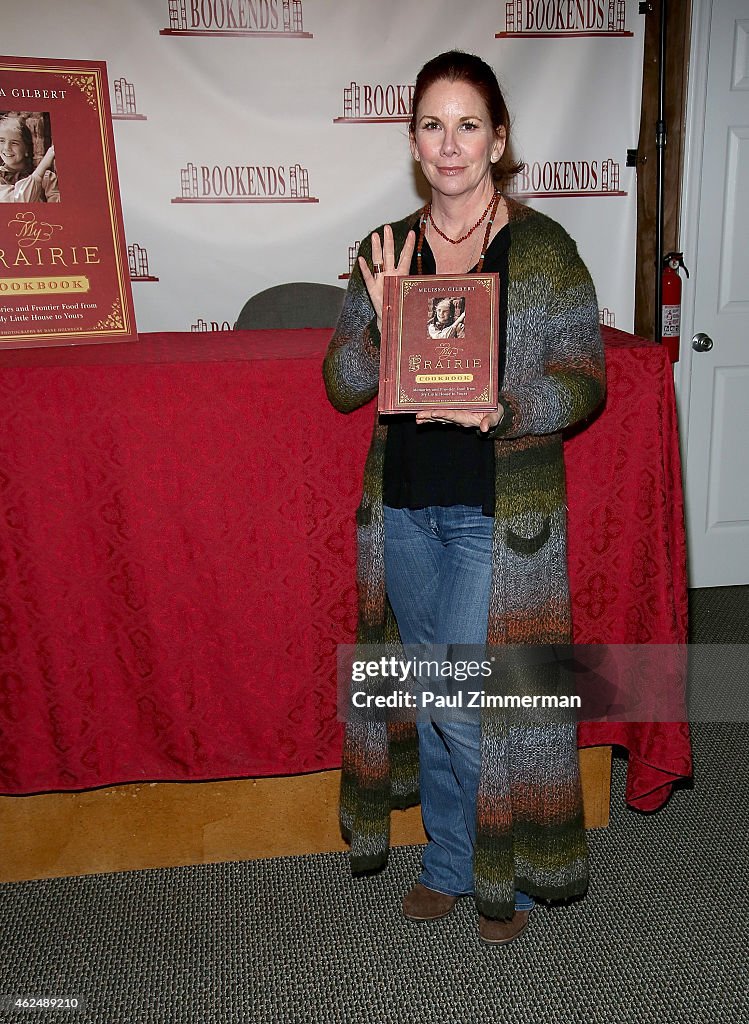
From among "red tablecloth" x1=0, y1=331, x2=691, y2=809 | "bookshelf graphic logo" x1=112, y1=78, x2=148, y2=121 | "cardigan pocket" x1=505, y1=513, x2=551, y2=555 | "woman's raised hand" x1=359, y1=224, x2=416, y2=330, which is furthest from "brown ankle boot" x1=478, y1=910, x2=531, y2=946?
"bookshelf graphic logo" x1=112, y1=78, x2=148, y2=121

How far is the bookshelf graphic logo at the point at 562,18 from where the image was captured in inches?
132

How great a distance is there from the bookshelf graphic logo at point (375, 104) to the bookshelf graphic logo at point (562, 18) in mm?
419

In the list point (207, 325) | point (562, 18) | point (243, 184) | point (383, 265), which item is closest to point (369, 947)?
point (383, 265)

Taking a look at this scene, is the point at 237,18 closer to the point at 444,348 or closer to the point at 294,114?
the point at 294,114

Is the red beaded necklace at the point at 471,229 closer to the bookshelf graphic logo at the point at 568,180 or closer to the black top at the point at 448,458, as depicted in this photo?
the black top at the point at 448,458

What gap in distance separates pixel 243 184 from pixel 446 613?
2.28m

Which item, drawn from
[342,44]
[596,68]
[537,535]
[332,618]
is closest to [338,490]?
[332,618]

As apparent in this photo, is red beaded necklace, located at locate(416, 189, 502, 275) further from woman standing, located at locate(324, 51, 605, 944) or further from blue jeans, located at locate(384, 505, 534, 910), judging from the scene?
blue jeans, located at locate(384, 505, 534, 910)

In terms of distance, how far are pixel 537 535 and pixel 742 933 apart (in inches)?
40.9

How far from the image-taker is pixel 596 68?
11.3ft

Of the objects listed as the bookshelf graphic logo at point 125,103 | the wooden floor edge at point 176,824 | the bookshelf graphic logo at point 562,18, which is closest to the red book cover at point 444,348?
the wooden floor edge at point 176,824

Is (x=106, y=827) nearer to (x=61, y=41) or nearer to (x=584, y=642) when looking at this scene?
(x=584, y=642)

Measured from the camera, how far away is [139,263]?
3410 millimetres

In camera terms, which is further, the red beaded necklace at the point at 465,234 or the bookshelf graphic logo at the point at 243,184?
the bookshelf graphic logo at the point at 243,184
